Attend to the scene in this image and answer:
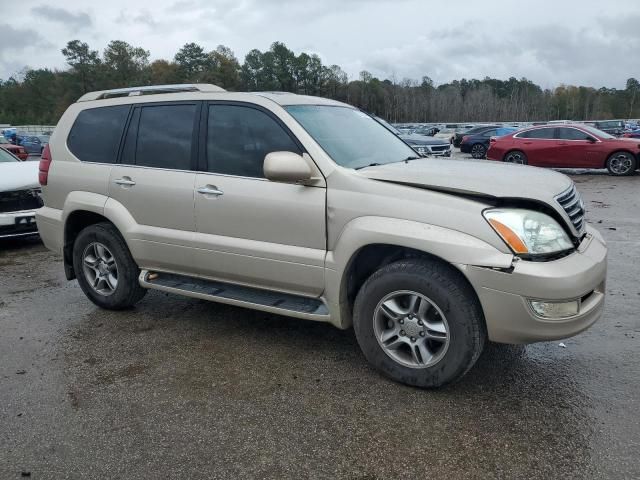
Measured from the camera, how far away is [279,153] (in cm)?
357

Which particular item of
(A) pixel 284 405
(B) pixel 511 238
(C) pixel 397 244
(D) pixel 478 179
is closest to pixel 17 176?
(A) pixel 284 405

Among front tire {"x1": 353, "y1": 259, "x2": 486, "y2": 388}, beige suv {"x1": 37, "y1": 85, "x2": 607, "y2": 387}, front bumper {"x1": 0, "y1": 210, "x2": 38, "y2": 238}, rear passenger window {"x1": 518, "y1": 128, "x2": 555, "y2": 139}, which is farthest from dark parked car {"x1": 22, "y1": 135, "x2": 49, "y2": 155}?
front tire {"x1": 353, "y1": 259, "x2": 486, "y2": 388}

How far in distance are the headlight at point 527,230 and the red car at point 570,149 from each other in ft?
47.1

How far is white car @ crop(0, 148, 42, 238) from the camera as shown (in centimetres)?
736

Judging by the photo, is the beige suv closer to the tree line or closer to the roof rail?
the roof rail

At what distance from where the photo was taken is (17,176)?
25.5 feet

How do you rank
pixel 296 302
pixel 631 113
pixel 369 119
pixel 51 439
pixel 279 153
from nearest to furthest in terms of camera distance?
pixel 51 439 → pixel 279 153 → pixel 296 302 → pixel 369 119 → pixel 631 113

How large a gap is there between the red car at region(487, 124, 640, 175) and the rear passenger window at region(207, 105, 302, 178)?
46.6ft

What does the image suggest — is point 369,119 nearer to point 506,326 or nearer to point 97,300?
point 506,326

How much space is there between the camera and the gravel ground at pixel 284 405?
273cm

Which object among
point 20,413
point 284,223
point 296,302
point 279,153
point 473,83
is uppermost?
point 473,83

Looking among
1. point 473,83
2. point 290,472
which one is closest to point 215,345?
point 290,472

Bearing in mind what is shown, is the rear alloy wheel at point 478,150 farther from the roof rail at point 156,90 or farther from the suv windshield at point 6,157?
the roof rail at point 156,90

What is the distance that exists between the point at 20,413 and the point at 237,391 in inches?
49.9
